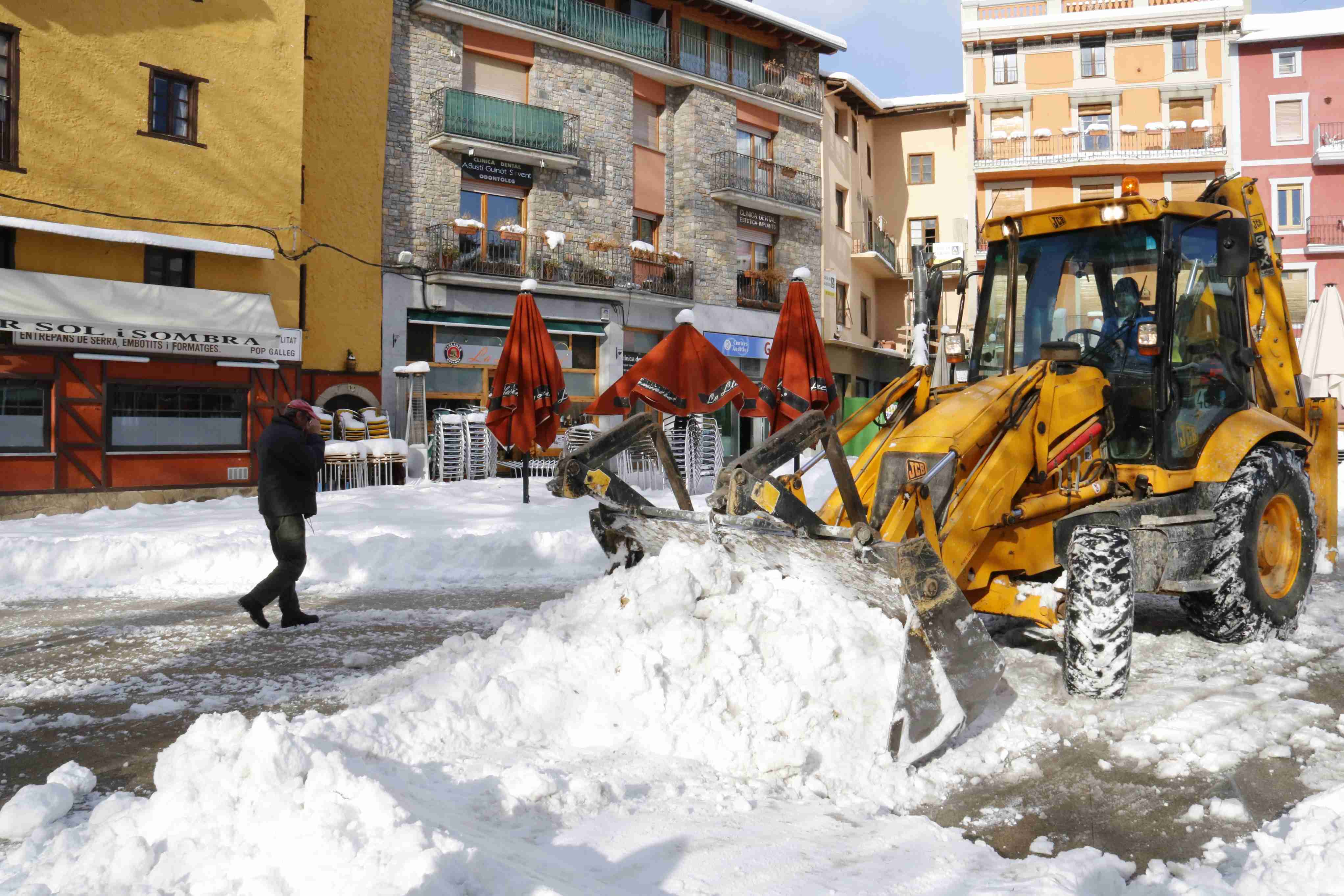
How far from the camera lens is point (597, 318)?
2398cm

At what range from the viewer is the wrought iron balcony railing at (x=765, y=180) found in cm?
2692

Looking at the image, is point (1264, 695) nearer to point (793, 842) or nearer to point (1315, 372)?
point (793, 842)

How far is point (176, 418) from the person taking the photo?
17.0 meters

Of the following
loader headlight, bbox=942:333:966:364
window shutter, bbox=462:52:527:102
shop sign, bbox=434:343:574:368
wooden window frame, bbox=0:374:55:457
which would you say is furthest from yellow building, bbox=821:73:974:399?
loader headlight, bbox=942:333:966:364

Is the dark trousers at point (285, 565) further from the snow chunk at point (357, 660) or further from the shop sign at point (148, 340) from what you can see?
the shop sign at point (148, 340)

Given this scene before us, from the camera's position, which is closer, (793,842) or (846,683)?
(793,842)

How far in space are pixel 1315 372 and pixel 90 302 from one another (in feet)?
58.7

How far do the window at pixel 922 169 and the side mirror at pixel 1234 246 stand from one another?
33.5 m

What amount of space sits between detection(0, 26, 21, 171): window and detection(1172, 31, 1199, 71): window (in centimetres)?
3382

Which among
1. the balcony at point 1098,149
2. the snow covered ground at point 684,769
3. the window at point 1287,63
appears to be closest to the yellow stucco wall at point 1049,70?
the balcony at point 1098,149

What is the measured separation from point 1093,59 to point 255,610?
35.7m

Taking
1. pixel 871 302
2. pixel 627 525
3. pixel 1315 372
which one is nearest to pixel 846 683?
pixel 627 525

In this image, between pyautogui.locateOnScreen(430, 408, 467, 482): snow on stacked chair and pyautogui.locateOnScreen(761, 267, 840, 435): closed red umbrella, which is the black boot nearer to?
pyautogui.locateOnScreen(761, 267, 840, 435): closed red umbrella

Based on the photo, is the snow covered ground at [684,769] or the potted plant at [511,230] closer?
the snow covered ground at [684,769]
